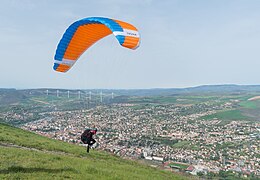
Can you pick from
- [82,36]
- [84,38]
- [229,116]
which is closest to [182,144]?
[84,38]

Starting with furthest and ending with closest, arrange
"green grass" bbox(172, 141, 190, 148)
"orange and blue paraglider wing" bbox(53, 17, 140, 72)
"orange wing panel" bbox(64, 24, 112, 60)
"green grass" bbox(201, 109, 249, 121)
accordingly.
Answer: "green grass" bbox(201, 109, 249, 121) → "green grass" bbox(172, 141, 190, 148) → "orange wing panel" bbox(64, 24, 112, 60) → "orange and blue paraglider wing" bbox(53, 17, 140, 72)

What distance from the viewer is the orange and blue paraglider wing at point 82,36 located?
471 inches

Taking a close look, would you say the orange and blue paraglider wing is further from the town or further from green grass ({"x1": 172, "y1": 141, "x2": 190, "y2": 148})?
green grass ({"x1": 172, "y1": 141, "x2": 190, "y2": 148})

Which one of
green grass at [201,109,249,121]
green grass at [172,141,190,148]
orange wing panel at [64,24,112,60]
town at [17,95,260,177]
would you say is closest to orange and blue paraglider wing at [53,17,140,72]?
orange wing panel at [64,24,112,60]

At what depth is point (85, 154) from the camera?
50.9 feet

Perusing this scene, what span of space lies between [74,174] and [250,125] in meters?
65.6

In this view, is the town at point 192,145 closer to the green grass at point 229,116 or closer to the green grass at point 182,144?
the green grass at point 182,144

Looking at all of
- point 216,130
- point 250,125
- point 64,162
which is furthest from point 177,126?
point 64,162

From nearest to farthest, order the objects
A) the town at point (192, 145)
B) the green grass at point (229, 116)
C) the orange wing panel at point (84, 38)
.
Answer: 1. the orange wing panel at point (84, 38)
2. the town at point (192, 145)
3. the green grass at point (229, 116)

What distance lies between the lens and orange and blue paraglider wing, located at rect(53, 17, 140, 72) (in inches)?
471

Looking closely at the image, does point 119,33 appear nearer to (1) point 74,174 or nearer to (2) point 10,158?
(1) point 74,174

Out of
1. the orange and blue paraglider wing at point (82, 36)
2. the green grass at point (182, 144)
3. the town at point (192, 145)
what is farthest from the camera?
the green grass at point (182, 144)

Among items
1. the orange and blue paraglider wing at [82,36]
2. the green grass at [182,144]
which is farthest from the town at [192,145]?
the orange and blue paraglider wing at [82,36]

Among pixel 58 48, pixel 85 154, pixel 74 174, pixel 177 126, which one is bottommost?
pixel 177 126
